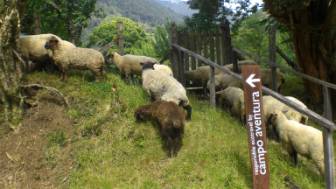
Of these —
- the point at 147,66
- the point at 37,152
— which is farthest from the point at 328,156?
the point at 147,66

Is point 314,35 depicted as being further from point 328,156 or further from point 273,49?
point 328,156

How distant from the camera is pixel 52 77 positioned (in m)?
12.8

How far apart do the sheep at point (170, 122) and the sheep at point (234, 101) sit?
2.42 m

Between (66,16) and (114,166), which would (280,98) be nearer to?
(114,166)

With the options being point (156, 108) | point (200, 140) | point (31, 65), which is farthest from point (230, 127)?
point (31, 65)

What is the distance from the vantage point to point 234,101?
12.6 m

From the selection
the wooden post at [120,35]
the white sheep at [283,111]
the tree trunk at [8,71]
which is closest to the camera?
the tree trunk at [8,71]

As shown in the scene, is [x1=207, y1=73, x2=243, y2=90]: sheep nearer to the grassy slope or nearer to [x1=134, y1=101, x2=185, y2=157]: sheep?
the grassy slope

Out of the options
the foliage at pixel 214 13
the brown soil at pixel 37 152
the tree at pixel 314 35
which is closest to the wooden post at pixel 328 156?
the brown soil at pixel 37 152

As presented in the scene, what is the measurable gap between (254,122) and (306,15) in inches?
268

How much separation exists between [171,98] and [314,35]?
556 centimetres

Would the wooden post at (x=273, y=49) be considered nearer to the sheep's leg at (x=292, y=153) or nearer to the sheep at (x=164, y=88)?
the sheep at (x=164, y=88)

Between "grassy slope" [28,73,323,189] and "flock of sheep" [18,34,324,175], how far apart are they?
310 mm

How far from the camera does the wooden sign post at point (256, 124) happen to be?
8570mm
